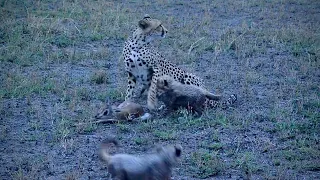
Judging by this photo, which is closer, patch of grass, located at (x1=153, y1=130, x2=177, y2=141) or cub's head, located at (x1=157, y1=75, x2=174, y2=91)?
patch of grass, located at (x1=153, y1=130, x2=177, y2=141)

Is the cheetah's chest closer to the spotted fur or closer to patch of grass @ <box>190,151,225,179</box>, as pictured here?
the spotted fur

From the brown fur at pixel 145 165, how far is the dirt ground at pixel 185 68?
0.66 m

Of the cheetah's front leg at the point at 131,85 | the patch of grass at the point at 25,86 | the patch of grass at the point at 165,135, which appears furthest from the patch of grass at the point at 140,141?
the patch of grass at the point at 25,86

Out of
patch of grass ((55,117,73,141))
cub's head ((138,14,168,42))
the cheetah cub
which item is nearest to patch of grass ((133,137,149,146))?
patch of grass ((55,117,73,141))

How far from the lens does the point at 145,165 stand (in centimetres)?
445

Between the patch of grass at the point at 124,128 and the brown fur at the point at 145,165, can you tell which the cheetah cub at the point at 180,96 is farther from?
the brown fur at the point at 145,165

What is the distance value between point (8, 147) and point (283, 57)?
520cm

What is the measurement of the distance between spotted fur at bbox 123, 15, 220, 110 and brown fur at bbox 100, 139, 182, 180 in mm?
2718

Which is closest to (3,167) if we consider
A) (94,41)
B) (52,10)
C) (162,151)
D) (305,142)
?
(162,151)

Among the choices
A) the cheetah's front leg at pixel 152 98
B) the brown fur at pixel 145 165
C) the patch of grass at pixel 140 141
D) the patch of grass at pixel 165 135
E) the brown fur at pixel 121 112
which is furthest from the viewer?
the cheetah's front leg at pixel 152 98

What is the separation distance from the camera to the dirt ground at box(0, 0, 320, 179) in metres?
5.52

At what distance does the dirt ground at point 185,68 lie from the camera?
5.52 metres

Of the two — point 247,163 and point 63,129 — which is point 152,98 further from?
point 247,163

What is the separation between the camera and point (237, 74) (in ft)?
28.4
